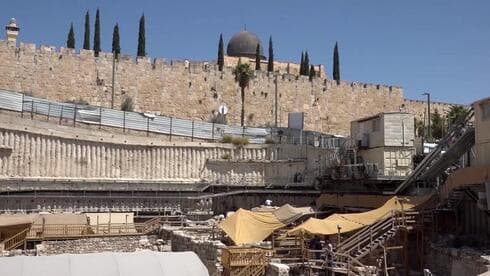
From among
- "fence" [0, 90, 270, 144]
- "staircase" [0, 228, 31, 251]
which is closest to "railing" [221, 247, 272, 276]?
"staircase" [0, 228, 31, 251]

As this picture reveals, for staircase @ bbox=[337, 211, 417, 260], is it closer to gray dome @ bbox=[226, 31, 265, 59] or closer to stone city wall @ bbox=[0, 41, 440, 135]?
stone city wall @ bbox=[0, 41, 440, 135]

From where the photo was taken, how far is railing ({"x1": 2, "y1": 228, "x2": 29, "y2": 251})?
18.5 metres

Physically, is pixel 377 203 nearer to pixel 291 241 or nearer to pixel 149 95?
pixel 291 241

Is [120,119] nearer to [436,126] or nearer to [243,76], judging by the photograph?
[243,76]

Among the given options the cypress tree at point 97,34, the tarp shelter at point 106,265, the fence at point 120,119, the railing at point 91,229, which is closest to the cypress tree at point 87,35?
the cypress tree at point 97,34

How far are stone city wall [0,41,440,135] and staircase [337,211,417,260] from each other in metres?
20.2

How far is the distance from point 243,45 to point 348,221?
35437 mm

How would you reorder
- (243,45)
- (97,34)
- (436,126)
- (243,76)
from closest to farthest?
(97,34), (243,76), (436,126), (243,45)

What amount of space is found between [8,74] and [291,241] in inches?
777

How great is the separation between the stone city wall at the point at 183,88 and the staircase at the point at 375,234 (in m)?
20.2

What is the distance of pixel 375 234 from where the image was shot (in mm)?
17281

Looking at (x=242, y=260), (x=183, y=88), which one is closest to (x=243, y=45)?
(x=183, y=88)

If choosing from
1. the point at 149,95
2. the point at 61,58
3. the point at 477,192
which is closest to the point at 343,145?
the point at 477,192

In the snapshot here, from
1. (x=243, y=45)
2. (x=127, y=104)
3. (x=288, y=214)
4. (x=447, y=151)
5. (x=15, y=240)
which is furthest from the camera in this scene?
(x=243, y=45)
